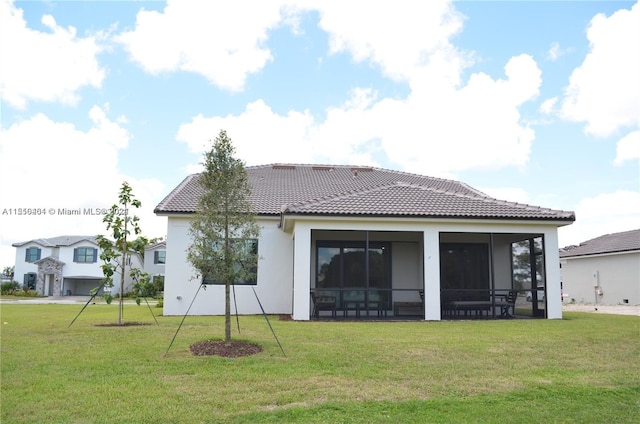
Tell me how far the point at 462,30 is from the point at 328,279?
923 cm

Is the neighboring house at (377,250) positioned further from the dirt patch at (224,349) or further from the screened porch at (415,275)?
the dirt patch at (224,349)

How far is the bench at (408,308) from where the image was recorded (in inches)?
634

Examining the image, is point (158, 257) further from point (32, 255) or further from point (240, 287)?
point (240, 287)

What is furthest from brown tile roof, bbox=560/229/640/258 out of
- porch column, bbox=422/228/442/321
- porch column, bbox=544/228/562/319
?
porch column, bbox=422/228/442/321

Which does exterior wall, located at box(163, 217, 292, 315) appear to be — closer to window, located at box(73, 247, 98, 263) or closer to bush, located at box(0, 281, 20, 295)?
window, located at box(73, 247, 98, 263)

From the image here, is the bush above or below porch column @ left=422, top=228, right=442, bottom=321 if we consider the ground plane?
below

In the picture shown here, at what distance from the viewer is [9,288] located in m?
42.3

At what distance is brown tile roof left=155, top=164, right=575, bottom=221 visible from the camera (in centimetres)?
1434

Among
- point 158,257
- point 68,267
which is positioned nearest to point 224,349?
point 158,257

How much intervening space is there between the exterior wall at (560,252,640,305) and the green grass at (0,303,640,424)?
1984 centimetres

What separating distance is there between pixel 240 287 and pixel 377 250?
5.11 metres

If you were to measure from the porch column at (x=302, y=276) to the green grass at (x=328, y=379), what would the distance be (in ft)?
10.8

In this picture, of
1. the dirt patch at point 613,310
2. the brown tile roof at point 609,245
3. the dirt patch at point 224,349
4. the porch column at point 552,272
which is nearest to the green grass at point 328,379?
the dirt patch at point 224,349

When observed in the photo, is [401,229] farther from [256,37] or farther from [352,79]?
[256,37]
